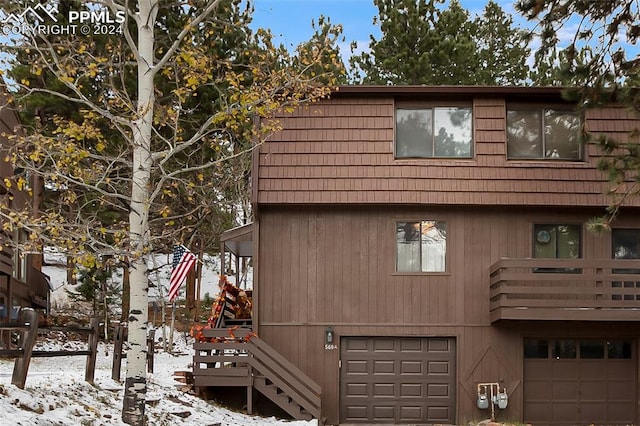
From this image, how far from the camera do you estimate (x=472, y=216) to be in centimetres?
1908

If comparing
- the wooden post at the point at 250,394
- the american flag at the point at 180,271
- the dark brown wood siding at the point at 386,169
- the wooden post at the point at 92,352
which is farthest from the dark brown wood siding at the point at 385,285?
the wooden post at the point at 92,352

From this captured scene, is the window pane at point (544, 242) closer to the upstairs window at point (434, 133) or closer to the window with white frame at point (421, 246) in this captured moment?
the window with white frame at point (421, 246)

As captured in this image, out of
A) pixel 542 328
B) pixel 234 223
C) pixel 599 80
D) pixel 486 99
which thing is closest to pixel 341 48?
pixel 234 223

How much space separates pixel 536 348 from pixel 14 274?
14.0 meters

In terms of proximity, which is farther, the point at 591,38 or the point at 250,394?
the point at 250,394

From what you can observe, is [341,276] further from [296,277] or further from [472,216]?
[472,216]

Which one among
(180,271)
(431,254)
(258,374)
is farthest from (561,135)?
(180,271)

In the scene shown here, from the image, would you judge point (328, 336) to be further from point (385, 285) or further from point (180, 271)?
point (180, 271)

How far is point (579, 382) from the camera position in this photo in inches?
741

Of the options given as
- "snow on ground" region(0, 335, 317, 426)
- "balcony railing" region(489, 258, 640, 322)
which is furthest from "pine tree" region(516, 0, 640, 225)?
"snow on ground" region(0, 335, 317, 426)

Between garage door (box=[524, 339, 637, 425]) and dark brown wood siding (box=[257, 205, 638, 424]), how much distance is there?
34cm

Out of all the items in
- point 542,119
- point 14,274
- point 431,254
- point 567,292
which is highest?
point 542,119

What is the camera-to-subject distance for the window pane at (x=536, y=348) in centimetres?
1895

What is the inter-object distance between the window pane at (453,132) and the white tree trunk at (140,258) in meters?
8.09
